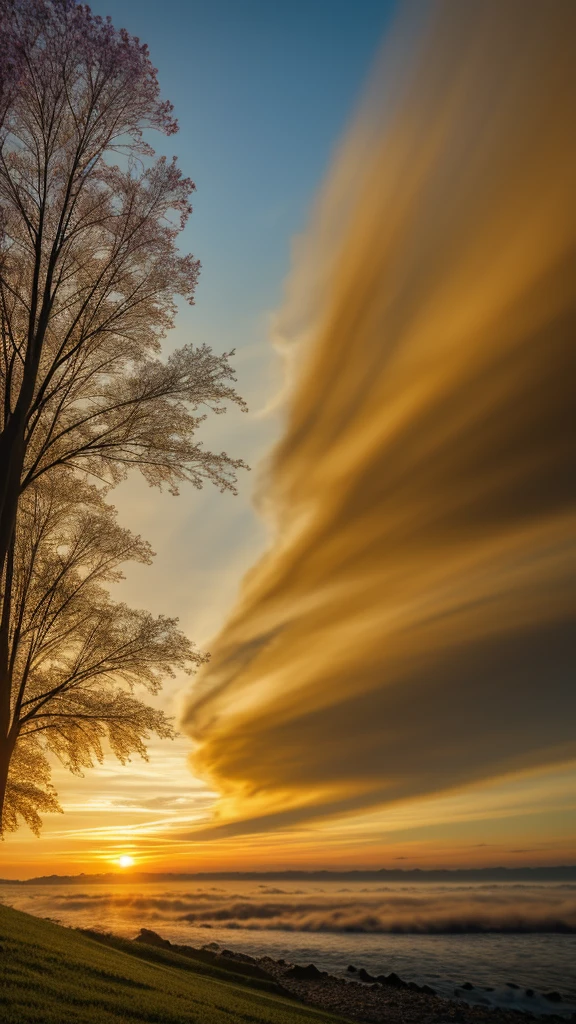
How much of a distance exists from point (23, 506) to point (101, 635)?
4492 millimetres

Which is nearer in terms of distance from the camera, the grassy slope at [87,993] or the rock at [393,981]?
the grassy slope at [87,993]

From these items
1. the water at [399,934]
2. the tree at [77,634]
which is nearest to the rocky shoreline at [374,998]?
the water at [399,934]

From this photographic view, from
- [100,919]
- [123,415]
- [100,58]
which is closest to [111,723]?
[123,415]

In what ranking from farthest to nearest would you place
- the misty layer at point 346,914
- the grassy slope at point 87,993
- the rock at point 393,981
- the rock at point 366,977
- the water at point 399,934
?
the misty layer at point 346,914, the water at point 399,934, the rock at point 366,977, the rock at point 393,981, the grassy slope at point 87,993

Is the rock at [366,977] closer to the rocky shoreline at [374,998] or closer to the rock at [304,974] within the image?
the rocky shoreline at [374,998]

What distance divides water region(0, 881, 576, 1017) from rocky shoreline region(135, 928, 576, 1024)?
82.6 inches

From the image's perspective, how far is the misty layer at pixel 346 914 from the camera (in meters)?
55.5

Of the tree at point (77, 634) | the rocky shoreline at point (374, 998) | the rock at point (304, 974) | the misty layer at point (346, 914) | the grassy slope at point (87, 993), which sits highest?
the tree at point (77, 634)

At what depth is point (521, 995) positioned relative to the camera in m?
26.1

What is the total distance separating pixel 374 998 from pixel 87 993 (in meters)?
18.1

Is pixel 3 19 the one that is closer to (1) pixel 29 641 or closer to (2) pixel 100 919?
(1) pixel 29 641

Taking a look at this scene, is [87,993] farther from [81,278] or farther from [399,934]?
[399,934]

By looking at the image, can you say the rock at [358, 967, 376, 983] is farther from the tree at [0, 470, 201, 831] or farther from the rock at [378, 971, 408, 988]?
the tree at [0, 470, 201, 831]

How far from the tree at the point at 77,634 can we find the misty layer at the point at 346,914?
3640cm
